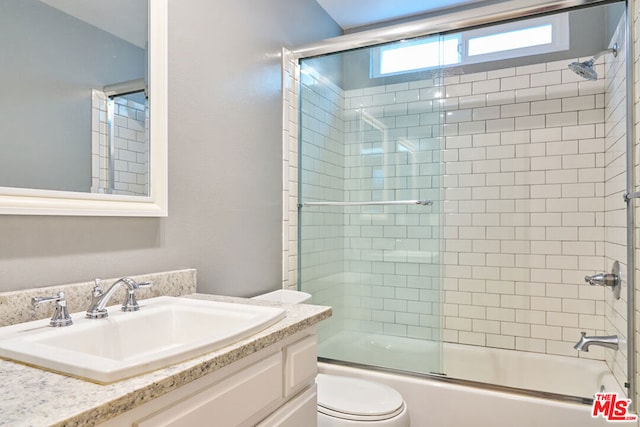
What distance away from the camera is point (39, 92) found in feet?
3.64

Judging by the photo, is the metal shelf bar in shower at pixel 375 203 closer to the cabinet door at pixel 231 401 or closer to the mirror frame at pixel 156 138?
the mirror frame at pixel 156 138

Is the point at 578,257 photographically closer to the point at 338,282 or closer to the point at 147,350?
the point at 338,282

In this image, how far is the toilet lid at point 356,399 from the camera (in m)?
1.63

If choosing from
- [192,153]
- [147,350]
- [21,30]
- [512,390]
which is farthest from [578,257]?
[21,30]

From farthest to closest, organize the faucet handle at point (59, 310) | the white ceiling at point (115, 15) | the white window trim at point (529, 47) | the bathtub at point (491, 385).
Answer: the white window trim at point (529, 47) < the bathtub at point (491, 385) < the white ceiling at point (115, 15) < the faucet handle at point (59, 310)

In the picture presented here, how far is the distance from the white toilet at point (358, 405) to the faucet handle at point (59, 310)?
106 cm

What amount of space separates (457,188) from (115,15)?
2.29 m

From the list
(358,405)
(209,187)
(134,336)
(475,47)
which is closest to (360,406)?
(358,405)

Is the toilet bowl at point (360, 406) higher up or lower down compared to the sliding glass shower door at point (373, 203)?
lower down

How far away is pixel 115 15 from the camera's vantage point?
1.32 metres

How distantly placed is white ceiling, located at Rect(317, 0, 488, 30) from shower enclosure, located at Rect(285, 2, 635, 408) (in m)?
0.35

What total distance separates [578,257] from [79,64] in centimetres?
278

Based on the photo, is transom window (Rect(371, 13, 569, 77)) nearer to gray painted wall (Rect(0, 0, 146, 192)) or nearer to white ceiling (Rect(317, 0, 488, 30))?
white ceiling (Rect(317, 0, 488, 30))

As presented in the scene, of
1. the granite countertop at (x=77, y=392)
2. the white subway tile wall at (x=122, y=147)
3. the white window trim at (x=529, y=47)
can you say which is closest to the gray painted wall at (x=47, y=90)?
the white subway tile wall at (x=122, y=147)
